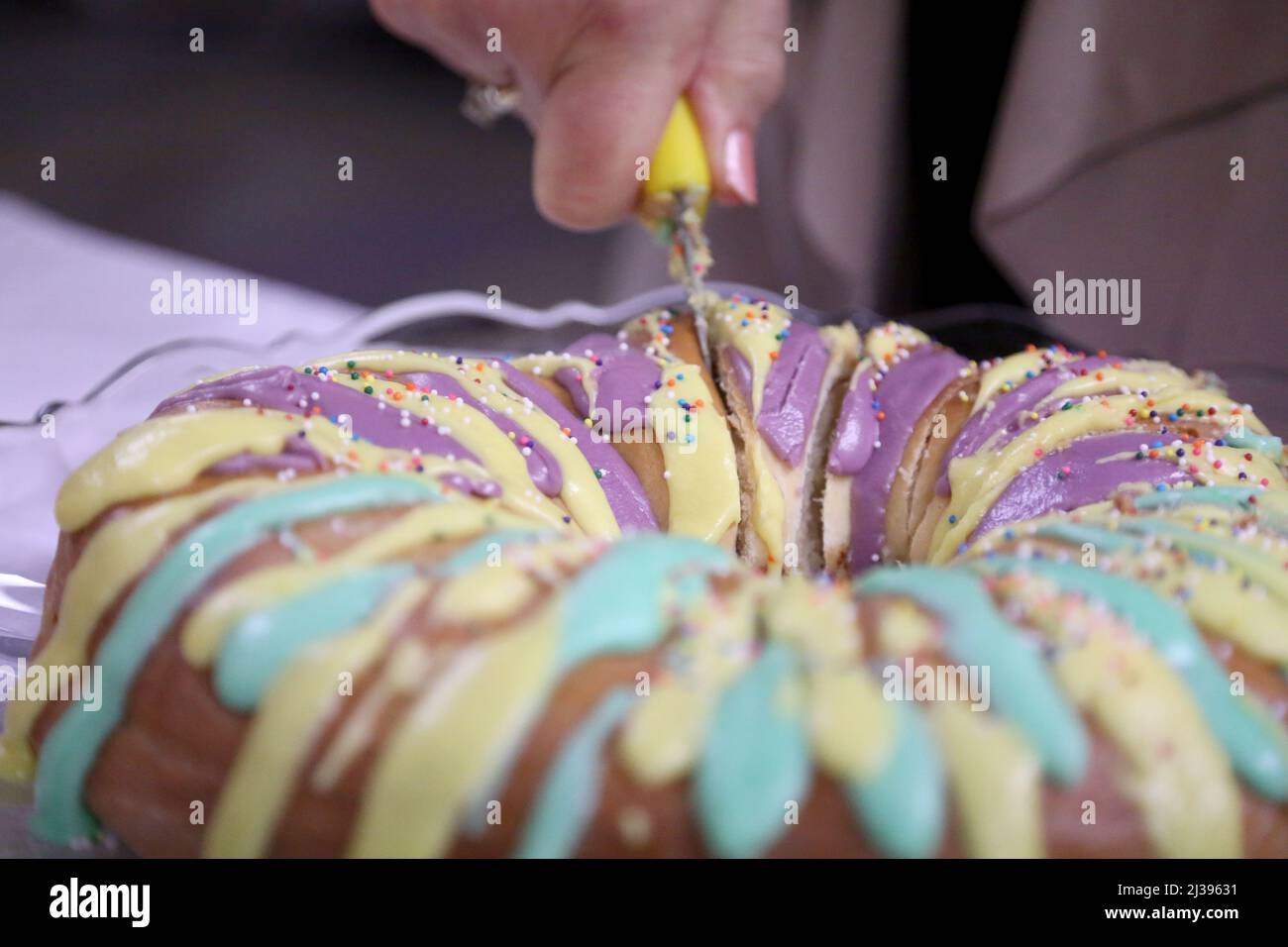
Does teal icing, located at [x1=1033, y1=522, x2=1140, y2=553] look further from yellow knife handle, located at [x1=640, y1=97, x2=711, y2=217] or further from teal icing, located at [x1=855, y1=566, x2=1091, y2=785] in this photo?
yellow knife handle, located at [x1=640, y1=97, x2=711, y2=217]

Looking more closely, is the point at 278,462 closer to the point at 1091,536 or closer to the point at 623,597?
the point at 623,597

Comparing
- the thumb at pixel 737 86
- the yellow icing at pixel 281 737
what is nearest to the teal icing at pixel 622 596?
the yellow icing at pixel 281 737

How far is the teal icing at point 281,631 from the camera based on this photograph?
2.22ft

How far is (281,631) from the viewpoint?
68 centimetres

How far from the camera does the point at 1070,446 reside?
111 cm

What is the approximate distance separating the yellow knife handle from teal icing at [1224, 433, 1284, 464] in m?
0.63

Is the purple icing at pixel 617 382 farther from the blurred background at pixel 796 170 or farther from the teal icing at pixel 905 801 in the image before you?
the blurred background at pixel 796 170

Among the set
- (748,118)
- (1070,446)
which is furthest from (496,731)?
(748,118)

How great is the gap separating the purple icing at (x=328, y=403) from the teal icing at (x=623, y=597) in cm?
30

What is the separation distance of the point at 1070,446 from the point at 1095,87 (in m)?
0.89

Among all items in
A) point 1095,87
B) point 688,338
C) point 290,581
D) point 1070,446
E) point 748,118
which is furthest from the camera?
point 1095,87
